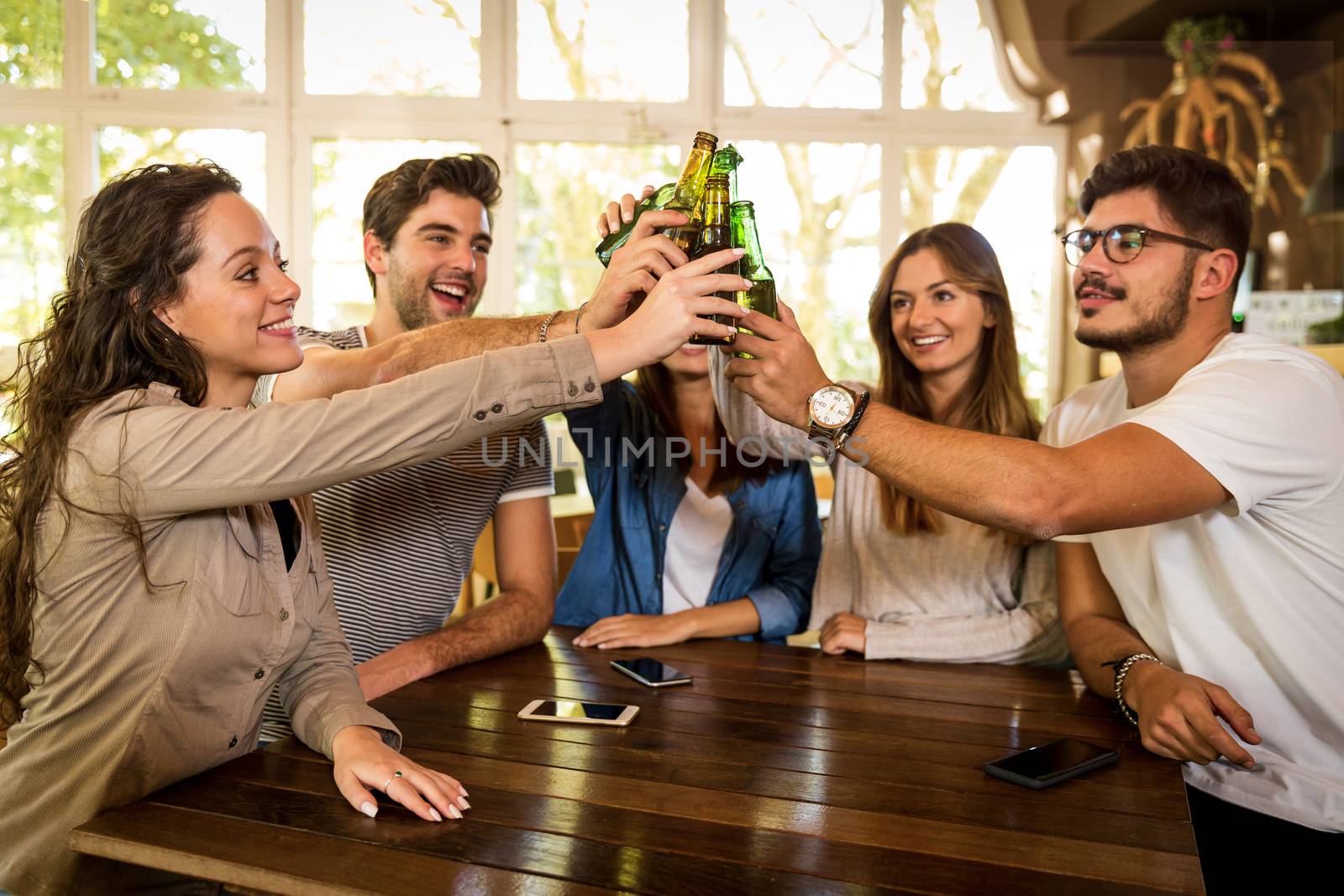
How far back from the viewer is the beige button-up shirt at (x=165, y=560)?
114 centimetres

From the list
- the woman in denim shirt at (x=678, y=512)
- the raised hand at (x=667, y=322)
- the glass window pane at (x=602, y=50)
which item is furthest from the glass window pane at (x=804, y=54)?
the raised hand at (x=667, y=322)

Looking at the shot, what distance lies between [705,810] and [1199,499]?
836 mm

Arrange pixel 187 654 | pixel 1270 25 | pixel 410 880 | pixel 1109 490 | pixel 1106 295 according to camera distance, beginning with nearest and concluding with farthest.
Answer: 1. pixel 410 880
2. pixel 187 654
3. pixel 1109 490
4. pixel 1106 295
5. pixel 1270 25

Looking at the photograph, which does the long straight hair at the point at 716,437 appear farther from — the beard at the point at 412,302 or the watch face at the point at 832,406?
the watch face at the point at 832,406

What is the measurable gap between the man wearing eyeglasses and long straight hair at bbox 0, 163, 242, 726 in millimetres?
760

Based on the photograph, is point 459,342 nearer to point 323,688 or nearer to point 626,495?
point 323,688

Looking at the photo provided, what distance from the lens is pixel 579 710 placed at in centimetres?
147

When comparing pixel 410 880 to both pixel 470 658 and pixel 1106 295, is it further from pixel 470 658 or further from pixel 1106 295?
pixel 1106 295

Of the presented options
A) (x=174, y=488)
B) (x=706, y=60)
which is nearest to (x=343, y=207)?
(x=706, y=60)

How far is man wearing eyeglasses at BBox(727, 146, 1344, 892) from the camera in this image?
1406mm

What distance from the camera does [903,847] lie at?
41.0 inches

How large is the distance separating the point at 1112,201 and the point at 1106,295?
0.18 metres

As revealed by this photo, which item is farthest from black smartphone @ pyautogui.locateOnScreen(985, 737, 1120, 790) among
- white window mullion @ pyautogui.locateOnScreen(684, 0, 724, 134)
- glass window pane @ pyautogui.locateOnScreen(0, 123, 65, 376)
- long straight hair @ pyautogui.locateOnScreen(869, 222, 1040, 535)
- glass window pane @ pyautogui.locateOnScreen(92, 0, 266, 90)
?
glass window pane @ pyautogui.locateOnScreen(0, 123, 65, 376)

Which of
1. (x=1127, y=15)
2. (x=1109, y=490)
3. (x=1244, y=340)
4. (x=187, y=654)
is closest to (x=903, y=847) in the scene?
(x=1109, y=490)
